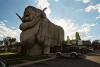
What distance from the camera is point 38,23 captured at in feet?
112

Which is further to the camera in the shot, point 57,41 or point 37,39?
point 57,41

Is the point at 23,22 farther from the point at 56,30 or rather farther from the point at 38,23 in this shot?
the point at 56,30

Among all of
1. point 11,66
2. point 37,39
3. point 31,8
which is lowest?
point 11,66

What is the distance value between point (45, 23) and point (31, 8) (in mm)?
3894

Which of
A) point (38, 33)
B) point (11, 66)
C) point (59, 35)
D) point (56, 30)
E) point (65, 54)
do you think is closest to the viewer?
point (11, 66)

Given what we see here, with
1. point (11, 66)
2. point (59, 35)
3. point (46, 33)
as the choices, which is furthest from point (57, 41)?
point (11, 66)

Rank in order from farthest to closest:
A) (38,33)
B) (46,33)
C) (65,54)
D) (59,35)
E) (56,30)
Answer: (59,35) → (56,30) → (46,33) → (38,33) → (65,54)

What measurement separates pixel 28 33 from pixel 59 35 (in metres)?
16.1

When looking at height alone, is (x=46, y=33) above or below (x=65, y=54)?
above

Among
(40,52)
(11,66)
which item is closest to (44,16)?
(40,52)

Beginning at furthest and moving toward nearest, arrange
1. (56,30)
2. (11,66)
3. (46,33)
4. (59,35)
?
(59,35), (56,30), (46,33), (11,66)

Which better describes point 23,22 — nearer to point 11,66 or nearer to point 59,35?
point 59,35

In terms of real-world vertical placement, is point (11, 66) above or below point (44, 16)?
below

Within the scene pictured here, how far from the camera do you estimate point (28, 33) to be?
3378 cm
